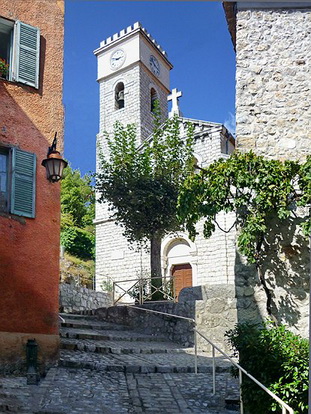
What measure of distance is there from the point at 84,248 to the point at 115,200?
7.32 m

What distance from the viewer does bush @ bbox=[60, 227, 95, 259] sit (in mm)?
22422

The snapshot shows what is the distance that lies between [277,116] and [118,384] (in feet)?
13.2

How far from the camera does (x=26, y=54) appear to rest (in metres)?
8.39

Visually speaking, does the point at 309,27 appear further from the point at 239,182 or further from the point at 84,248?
the point at 84,248

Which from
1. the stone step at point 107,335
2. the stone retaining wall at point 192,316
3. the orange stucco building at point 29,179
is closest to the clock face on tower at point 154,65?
the stone retaining wall at point 192,316

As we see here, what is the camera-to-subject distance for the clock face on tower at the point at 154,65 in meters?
26.5

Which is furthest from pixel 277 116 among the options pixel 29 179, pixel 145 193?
pixel 145 193

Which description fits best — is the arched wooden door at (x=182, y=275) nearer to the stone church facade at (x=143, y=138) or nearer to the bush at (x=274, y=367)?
the stone church facade at (x=143, y=138)

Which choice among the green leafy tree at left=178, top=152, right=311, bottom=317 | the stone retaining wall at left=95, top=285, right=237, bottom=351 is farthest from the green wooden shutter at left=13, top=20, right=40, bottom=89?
the stone retaining wall at left=95, top=285, right=237, bottom=351

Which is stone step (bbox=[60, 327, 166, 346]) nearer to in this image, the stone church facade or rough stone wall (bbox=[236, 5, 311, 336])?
rough stone wall (bbox=[236, 5, 311, 336])

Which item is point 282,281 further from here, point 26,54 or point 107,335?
point 107,335

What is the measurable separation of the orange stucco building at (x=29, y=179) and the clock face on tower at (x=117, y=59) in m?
17.2

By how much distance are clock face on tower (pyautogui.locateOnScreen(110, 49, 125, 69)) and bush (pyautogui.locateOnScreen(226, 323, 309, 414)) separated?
2200 cm

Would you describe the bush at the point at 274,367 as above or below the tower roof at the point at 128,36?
below
